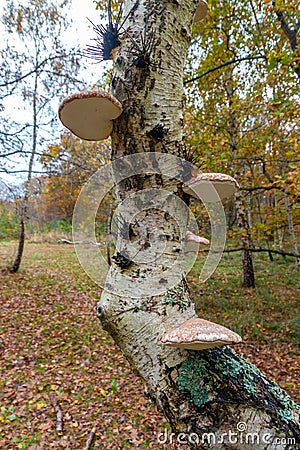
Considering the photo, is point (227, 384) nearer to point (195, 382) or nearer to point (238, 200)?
point (195, 382)

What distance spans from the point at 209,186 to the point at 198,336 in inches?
26.0

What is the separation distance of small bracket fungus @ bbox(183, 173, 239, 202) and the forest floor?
3.46m

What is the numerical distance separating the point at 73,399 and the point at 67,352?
1342 millimetres

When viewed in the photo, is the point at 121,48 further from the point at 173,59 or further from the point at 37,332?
the point at 37,332

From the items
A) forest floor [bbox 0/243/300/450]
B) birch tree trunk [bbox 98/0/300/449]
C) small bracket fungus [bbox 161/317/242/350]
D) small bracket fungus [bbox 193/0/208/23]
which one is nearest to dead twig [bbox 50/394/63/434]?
forest floor [bbox 0/243/300/450]

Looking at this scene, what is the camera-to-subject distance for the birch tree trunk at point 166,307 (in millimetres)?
1001

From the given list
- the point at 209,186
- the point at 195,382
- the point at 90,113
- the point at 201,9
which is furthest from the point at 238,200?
the point at 195,382

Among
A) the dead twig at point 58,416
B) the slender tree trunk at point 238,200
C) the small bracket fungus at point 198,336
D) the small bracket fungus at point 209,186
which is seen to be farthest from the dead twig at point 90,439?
the slender tree trunk at point 238,200

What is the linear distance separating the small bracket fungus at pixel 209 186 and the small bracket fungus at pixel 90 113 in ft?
1.48

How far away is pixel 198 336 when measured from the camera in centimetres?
95

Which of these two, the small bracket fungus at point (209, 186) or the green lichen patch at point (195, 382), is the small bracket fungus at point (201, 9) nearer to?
the small bracket fungus at point (209, 186)

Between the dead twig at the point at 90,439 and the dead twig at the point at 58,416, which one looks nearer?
the dead twig at the point at 90,439

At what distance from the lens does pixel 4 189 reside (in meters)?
8.02

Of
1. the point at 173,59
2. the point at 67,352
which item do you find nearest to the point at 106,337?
the point at 67,352
